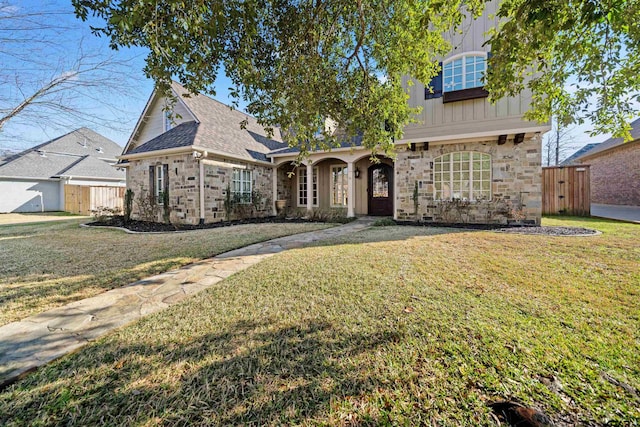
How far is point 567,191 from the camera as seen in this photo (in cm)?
1136

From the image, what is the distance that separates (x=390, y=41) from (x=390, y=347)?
5.31 m

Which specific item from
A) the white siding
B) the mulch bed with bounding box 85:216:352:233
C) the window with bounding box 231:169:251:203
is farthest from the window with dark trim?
the white siding

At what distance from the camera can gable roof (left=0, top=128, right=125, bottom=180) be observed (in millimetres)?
17847

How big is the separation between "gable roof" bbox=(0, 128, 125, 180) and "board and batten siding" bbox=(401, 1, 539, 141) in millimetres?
19566

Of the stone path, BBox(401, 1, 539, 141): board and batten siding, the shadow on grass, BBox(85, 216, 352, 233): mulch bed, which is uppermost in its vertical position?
BBox(401, 1, 539, 141): board and batten siding

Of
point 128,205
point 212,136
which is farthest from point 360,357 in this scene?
point 128,205

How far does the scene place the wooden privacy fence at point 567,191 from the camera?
11.0 m

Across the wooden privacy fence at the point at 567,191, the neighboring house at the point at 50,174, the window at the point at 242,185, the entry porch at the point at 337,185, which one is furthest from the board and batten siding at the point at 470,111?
the neighboring house at the point at 50,174

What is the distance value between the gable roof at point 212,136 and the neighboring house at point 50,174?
959cm

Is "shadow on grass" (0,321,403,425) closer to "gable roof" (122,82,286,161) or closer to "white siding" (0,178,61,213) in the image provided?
"gable roof" (122,82,286,161)

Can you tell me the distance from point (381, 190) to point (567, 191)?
25.6 ft

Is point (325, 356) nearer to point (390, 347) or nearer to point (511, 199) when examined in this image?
point (390, 347)

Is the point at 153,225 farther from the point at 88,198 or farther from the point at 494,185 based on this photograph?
the point at 494,185

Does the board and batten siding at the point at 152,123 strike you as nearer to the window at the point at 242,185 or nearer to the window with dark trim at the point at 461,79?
the window at the point at 242,185
